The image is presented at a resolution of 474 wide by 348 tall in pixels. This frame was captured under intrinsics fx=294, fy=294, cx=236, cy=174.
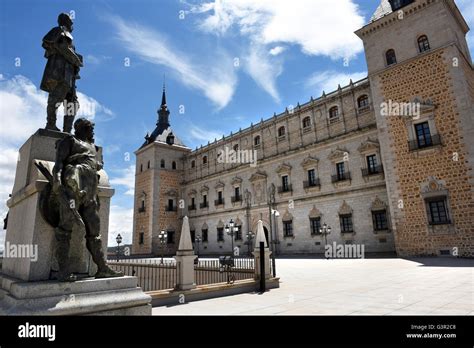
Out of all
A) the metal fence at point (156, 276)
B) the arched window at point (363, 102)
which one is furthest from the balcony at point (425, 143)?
the metal fence at point (156, 276)

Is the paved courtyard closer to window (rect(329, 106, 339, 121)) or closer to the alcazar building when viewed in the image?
the alcazar building

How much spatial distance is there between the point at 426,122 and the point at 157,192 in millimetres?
29304

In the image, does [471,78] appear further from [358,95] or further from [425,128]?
[358,95]

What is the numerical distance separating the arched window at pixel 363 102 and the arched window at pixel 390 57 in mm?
2959

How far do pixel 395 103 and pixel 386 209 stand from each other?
7155mm

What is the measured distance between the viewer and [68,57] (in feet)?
13.3

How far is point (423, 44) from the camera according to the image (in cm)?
1869

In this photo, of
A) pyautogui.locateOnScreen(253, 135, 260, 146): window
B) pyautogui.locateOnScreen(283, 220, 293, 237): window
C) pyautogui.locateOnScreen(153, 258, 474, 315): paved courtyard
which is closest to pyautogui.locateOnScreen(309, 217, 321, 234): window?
pyautogui.locateOnScreen(283, 220, 293, 237): window

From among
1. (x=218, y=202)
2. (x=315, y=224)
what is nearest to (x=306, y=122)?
(x=315, y=224)

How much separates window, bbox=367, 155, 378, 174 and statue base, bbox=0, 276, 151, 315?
21149mm

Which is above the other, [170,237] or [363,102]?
[363,102]

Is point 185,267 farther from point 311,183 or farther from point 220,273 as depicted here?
point 311,183

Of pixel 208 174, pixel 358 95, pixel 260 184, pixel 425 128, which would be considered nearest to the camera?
pixel 425 128
